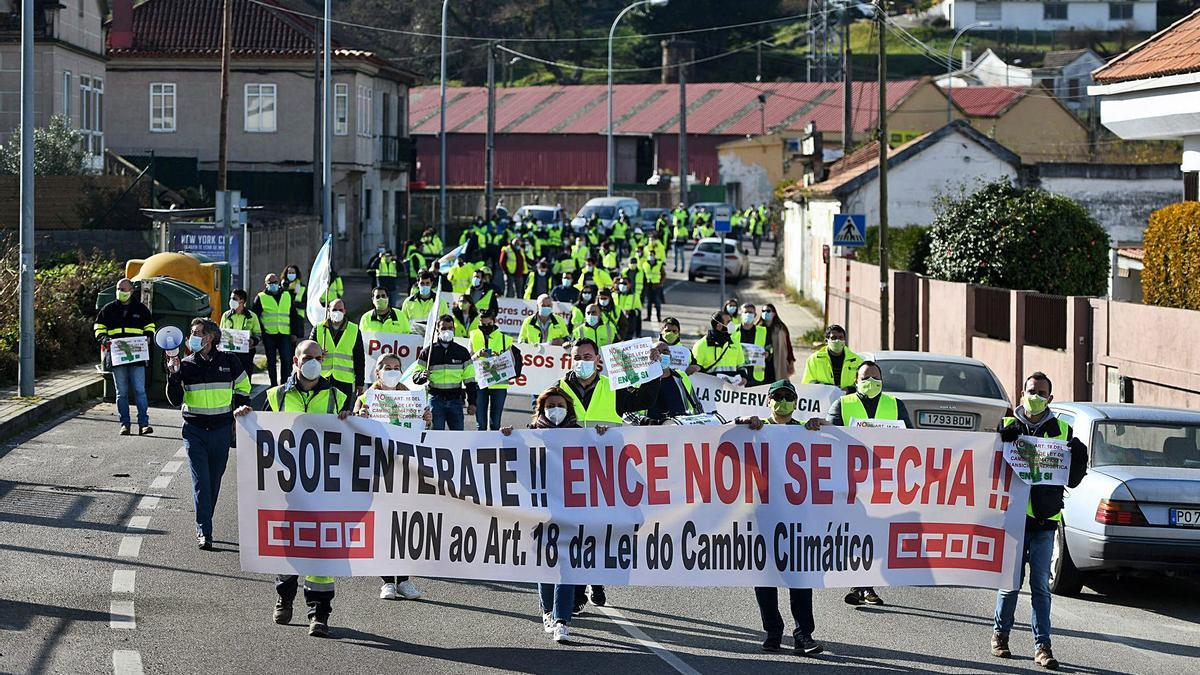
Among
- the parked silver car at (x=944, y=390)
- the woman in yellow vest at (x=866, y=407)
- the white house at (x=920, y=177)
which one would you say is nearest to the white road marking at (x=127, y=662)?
the woman in yellow vest at (x=866, y=407)

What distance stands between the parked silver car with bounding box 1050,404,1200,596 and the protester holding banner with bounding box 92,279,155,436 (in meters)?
10.3

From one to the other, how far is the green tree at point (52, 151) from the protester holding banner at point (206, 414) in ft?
83.4

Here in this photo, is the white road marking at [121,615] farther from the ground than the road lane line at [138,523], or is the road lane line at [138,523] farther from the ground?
the road lane line at [138,523]

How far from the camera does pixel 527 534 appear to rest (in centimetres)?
1048

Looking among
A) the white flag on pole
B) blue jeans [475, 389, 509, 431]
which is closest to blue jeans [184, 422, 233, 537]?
the white flag on pole

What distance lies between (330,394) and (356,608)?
1.43 meters

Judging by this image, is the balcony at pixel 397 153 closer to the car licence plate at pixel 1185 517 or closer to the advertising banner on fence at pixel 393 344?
the advertising banner on fence at pixel 393 344

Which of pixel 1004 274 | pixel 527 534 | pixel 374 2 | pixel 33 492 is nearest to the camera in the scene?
pixel 527 534

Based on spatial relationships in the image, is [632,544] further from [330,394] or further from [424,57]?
[424,57]

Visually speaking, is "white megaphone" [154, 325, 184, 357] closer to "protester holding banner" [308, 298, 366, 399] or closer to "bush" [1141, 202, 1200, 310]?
"protester holding banner" [308, 298, 366, 399]

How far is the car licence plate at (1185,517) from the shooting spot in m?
11.4

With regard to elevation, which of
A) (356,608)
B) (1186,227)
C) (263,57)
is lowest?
(356,608)

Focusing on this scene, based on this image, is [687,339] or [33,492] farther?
[687,339]

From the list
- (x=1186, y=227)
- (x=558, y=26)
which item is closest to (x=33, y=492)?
(x=1186, y=227)
